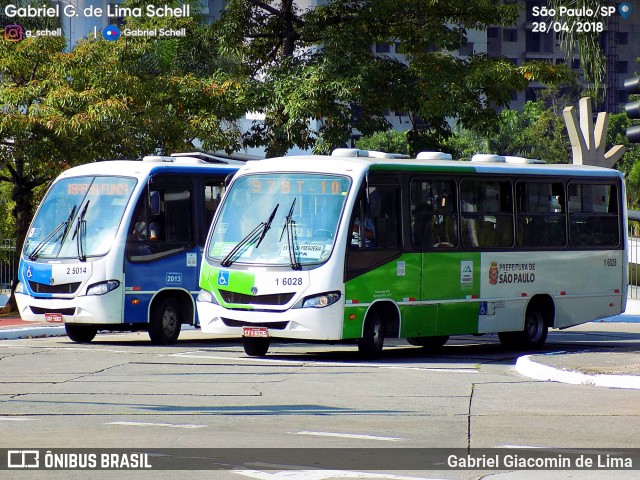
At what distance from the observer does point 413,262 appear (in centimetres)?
1891

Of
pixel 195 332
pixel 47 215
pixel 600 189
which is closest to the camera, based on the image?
pixel 47 215

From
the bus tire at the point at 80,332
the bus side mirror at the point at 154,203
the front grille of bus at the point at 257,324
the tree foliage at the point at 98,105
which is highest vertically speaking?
the tree foliage at the point at 98,105

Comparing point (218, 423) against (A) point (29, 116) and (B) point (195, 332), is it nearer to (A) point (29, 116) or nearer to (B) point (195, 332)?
(B) point (195, 332)

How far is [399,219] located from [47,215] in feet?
19.9

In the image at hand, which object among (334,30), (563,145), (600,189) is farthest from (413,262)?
(563,145)

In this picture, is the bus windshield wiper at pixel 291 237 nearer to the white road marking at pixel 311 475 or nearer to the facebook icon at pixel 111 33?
the white road marking at pixel 311 475

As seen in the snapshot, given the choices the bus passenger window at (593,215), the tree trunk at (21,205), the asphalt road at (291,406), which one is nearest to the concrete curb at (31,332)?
the asphalt road at (291,406)

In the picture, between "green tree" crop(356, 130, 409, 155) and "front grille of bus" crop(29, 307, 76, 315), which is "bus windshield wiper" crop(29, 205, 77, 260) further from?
"green tree" crop(356, 130, 409, 155)

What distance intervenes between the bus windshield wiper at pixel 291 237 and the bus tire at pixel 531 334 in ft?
16.9

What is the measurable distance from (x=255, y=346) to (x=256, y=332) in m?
1.16

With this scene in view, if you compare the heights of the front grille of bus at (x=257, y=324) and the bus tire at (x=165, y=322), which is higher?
the front grille of bus at (x=257, y=324)

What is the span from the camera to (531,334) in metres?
21.3

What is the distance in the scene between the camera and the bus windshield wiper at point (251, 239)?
18.2 m

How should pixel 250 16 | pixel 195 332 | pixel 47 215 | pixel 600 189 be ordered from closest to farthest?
pixel 47 215, pixel 600 189, pixel 195 332, pixel 250 16
